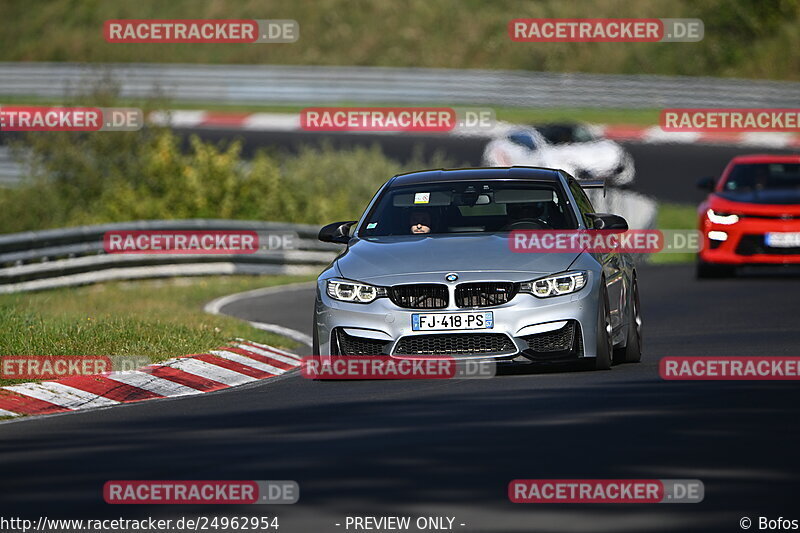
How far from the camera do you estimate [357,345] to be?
1198 cm

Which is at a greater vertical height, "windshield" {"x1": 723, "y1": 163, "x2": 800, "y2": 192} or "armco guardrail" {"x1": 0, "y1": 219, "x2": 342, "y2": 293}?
"windshield" {"x1": 723, "y1": 163, "x2": 800, "y2": 192}

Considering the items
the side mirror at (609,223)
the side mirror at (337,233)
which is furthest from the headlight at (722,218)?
the side mirror at (337,233)

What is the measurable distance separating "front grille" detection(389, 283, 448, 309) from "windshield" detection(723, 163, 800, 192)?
38.8ft

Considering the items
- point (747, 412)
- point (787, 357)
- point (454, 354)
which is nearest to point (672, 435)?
point (747, 412)

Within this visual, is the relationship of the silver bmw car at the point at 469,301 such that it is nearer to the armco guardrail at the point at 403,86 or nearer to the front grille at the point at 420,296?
the front grille at the point at 420,296

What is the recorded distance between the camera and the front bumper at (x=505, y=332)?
1171 centimetres

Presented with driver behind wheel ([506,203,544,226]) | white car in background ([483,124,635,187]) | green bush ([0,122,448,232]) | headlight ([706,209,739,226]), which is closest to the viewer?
driver behind wheel ([506,203,544,226])

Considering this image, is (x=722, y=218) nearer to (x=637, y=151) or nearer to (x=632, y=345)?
(x=632, y=345)

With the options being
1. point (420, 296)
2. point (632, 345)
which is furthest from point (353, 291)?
point (632, 345)

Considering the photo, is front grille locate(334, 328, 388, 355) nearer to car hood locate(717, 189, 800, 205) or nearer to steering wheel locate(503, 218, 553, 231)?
steering wheel locate(503, 218, 553, 231)

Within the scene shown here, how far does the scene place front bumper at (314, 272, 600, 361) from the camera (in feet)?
38.4

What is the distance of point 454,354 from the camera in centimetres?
1175

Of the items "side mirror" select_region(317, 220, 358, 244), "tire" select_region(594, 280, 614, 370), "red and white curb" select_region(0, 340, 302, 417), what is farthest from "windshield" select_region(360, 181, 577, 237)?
"red and white curb" select_region(0, 340, 302, 417)

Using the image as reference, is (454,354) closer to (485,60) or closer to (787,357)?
(787,357)
